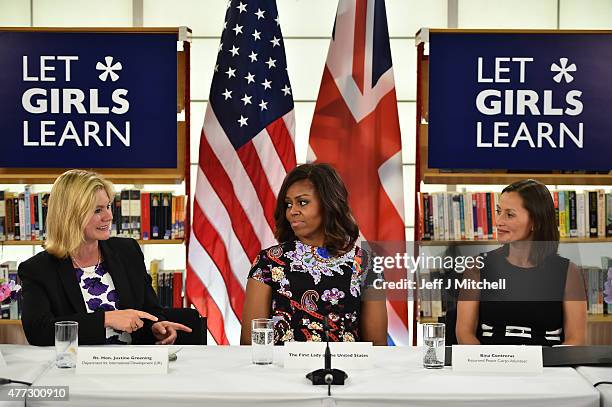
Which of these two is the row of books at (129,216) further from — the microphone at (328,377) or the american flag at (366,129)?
the microphone at (328,377)

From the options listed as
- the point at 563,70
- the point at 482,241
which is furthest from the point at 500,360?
the point at 563,70

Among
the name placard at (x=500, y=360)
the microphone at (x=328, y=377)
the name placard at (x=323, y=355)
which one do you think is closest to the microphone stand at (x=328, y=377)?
the microphone at (x=328, y=377)

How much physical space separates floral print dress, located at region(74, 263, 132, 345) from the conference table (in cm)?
57

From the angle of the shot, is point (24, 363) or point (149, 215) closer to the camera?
point (24, 363)

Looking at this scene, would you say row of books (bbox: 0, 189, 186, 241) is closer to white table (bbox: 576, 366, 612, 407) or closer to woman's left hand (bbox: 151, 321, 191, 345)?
woman's left hand (bbox: 151, 321, 191, 345)

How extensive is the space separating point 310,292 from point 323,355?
642mm

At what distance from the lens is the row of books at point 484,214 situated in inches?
161

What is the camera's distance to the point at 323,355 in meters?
2.10

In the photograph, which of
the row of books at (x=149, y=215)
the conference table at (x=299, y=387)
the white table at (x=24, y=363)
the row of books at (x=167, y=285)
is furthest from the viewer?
the row of books at (x=167, y=285)

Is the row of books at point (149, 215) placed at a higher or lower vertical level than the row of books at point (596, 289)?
higher

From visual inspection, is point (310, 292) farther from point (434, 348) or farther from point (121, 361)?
point (121, 361)

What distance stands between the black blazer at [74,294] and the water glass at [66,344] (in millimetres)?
366

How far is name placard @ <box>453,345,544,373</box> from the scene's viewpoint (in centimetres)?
209

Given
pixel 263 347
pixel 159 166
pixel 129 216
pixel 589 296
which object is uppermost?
pixel 159 166
